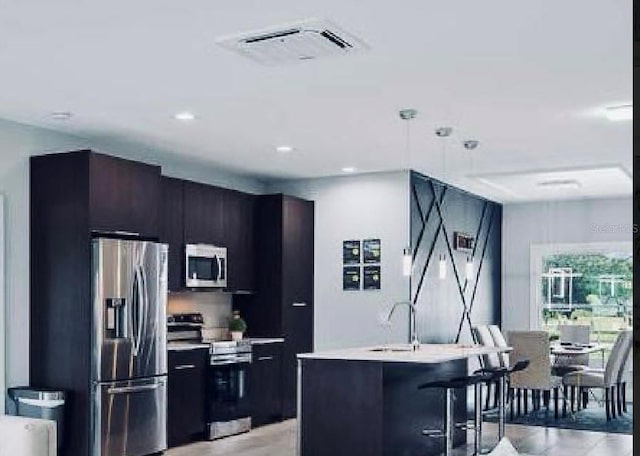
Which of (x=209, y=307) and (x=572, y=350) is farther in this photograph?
(x=209, y=307)

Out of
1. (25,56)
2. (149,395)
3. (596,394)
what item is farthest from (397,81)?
(596,394)

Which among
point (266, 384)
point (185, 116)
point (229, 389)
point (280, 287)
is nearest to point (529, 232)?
point (280, 287)

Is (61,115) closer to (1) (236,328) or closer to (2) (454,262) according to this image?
(1) (236,328)

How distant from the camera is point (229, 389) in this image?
6.91m

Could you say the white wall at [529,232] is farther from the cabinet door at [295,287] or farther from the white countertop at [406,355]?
the cabinet door at [295,287]

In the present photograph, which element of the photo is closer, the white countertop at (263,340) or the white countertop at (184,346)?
the white countertop at (184,346)

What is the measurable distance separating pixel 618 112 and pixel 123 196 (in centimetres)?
370

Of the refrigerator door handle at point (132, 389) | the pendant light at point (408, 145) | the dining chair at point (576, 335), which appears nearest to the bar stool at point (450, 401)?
the pendant light at point (408, 145)

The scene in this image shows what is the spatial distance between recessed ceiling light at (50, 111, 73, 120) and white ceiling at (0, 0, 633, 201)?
65mm

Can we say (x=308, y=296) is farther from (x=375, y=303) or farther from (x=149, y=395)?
(x=149, y=395)

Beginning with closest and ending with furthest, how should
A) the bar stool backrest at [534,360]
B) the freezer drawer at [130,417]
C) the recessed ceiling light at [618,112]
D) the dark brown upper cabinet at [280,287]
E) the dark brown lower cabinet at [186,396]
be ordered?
1. the recessed ceiling light at [618,112]
2. the freezer drawer at [130,417]
3. the dark brown lower cabinet at [186,396]
4. the bar stool backrest at [534,360]
5. the dark brown upper cabinet at [280,287]

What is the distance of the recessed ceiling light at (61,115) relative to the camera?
5.26 metres

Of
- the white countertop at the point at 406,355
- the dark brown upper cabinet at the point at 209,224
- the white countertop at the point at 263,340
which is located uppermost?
the dark brown upper cabinet at the point at 209,224

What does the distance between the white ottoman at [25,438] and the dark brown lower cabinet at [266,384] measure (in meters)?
3.20
